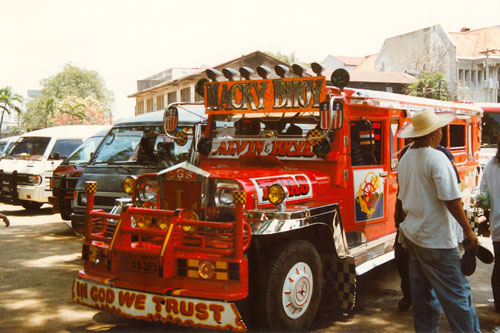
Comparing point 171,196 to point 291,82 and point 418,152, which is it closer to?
point 291,82

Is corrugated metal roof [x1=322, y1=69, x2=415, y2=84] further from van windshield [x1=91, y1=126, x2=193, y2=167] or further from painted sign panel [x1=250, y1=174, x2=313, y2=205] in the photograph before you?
painted sign panel [x1=250, y1=174, x2=313, y2=205]

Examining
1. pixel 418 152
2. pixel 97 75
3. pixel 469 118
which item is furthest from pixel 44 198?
pixel 97 75

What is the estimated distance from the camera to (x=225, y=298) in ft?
14.0

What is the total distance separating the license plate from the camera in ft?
15.0

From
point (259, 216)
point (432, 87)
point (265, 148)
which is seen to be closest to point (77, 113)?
point (432, 87)

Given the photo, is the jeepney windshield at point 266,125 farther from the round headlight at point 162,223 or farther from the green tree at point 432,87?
the green tree at point 432,87

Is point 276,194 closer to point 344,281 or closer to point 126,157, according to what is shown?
point 344,281

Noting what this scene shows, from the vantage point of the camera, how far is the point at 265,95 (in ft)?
20.1

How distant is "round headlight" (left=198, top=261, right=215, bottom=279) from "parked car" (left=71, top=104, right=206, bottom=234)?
4.11 metres

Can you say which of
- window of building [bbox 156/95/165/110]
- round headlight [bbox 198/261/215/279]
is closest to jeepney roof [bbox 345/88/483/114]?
round headlight [bbox 198/261/215/279]

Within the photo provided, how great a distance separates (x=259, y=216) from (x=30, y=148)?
11389 millimetres

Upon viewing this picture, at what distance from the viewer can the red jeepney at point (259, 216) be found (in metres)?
4.45

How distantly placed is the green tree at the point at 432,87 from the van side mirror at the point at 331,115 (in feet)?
120

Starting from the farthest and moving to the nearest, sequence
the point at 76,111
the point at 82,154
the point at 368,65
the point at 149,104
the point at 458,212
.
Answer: the point at 368,65, the point at 76,111, the point at 149,104, the point at 82,154, the point at 458,212
